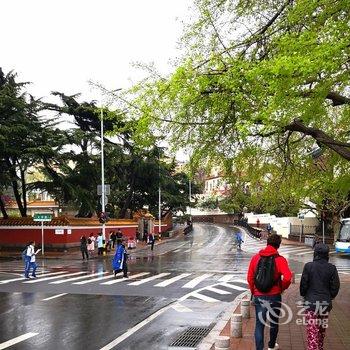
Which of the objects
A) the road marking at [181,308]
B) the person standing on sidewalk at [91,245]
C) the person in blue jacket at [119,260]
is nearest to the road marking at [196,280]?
the person in blue jacket at [119,260]

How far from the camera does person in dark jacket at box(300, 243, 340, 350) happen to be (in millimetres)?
7266

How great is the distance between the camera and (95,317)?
1219 centimetres

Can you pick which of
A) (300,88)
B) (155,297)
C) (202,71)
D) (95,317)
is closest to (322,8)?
(300,88)

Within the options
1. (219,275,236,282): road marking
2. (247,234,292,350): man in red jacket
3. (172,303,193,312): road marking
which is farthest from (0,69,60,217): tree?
(247,234,292,350): man in red jacket

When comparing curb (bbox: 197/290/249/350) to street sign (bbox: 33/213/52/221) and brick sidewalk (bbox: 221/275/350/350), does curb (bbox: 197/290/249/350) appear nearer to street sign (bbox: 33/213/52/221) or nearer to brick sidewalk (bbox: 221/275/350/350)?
brick sidewalk (bbox: 221/275/350/350)

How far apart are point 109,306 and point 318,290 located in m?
7.90

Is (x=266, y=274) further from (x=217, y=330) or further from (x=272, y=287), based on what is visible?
(x=217, y=330)

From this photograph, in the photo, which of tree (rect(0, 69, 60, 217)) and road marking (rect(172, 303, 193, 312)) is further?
tree (rect(0, 69, 60, 217))

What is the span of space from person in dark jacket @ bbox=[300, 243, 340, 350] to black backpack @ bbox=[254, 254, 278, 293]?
0.47 metres

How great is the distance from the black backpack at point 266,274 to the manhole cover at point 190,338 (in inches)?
96.5

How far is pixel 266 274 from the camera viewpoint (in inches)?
300

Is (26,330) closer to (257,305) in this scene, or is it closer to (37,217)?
(257,305)

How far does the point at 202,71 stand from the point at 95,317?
6404mm

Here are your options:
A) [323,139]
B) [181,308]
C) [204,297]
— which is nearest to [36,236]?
[204,297]
